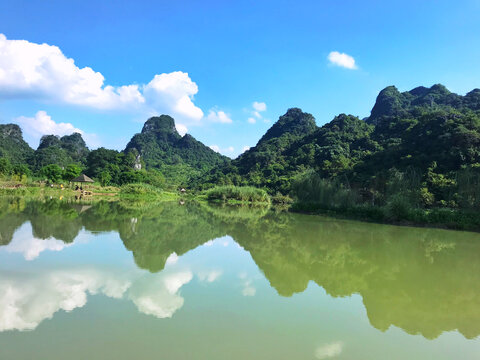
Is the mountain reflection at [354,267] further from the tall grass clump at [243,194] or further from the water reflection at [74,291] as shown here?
the tall grass clump at [243,194]

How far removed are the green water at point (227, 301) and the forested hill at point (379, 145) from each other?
59.0ft

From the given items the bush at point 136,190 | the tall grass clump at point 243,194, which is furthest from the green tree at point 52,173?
the tall grass clump at point 243,194

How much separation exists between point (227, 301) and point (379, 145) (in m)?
40.1

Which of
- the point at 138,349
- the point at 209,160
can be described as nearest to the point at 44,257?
the point at 138,349

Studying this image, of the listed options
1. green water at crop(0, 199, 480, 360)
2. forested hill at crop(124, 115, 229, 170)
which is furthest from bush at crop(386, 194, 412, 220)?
forested hill at crop(124, 115, 229, 170)

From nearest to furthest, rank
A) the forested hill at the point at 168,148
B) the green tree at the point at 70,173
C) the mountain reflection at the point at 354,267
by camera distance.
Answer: the mountain reflection at the point at 354,267 < the green tree at the point at 70,173 < the forested hill at the point at 168,148

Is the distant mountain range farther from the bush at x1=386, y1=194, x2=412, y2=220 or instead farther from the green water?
the green water

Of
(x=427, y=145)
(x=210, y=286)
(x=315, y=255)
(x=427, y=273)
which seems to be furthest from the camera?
(x=427, y=145)

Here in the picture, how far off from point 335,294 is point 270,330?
6.11ft

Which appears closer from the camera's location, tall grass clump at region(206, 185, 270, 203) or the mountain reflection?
the mountain reflection

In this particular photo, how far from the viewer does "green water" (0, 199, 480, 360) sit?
2.93m

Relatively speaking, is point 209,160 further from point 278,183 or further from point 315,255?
point 315,255

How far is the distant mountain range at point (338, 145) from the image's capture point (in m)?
25.3

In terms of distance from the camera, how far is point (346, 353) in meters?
2.96
